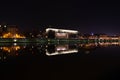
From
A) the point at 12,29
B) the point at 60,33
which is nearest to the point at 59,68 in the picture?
the point at 60,33

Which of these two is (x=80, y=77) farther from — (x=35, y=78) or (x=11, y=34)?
(x=11, y=34)

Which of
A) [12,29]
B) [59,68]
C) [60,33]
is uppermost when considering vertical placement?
[12,29]

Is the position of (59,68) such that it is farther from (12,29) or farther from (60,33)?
(12,29)

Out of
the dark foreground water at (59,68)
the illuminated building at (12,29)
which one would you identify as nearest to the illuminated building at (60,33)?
the illuminated building at (12,29)

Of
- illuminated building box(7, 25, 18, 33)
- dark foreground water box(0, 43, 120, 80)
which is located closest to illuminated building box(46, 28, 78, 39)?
illuminated building box(7, 25, 18, 33)

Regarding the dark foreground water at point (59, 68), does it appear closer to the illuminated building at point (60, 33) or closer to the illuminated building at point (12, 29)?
the illuminated building at point (60, 33)

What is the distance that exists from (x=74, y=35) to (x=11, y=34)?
27280mm

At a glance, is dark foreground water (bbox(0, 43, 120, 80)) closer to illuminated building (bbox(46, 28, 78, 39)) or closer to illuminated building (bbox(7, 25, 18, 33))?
illuminated building (bbox(46, 28, 78, 39))

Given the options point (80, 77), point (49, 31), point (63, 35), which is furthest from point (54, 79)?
point (63, 35)

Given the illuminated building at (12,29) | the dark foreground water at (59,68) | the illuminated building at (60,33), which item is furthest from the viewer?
the illuminated building at (12,29)

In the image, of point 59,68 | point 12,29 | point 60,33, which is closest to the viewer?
point 59,68

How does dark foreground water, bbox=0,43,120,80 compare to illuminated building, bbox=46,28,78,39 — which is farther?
illuminated building, bbox=46,28,78,39

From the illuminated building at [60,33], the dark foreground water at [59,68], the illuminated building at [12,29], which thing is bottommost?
the dark foreground water at [59,68]

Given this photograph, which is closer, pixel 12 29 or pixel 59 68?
pixel 59 68
